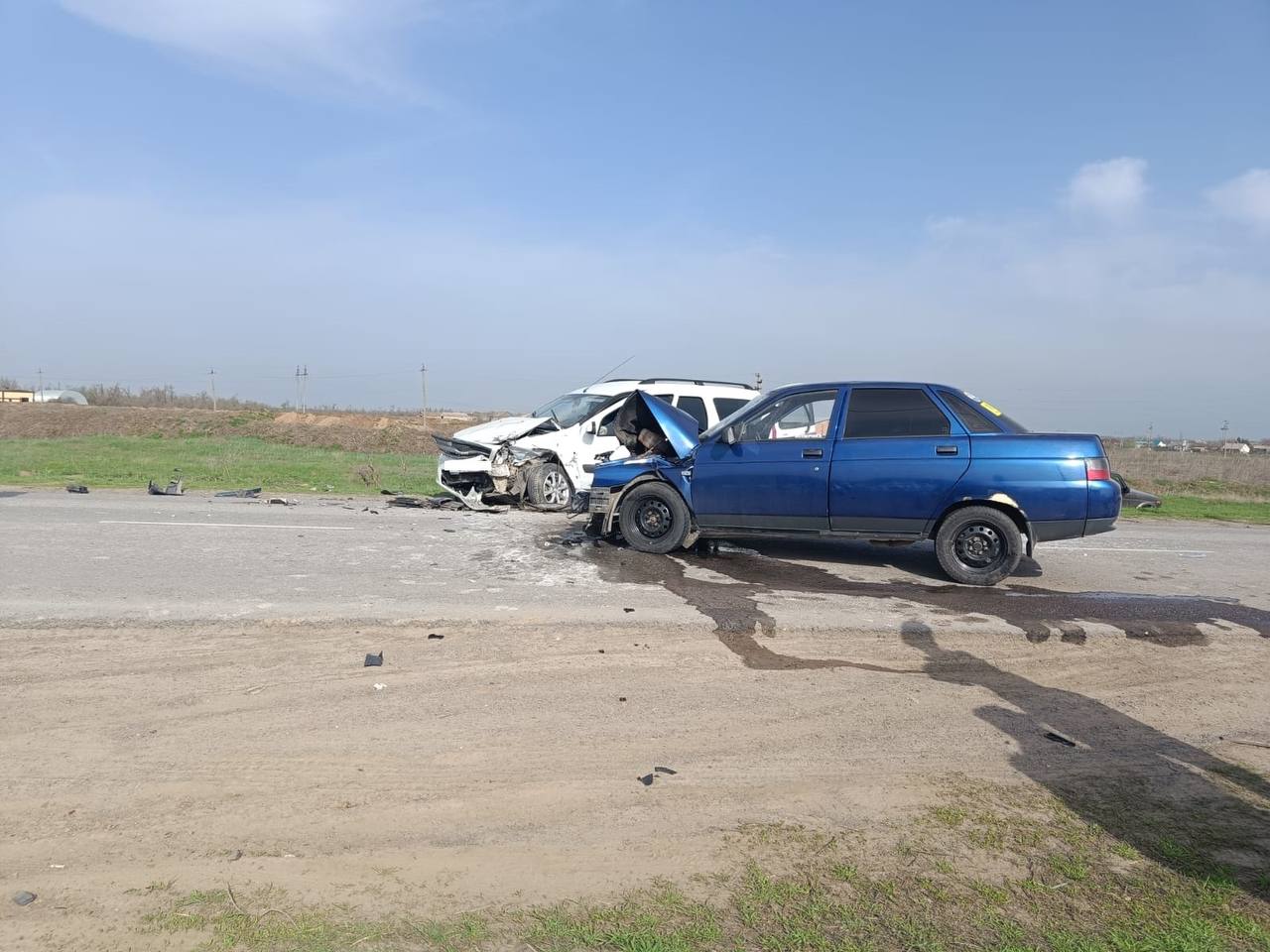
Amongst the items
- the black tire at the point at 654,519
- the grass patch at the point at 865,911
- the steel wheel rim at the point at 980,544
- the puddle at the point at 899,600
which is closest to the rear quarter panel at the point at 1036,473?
A: the steel wheel rim at the point at 980,544

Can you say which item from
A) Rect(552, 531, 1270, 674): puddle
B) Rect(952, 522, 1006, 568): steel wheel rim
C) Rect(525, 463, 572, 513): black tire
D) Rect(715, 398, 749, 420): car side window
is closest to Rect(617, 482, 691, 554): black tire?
Rect(552, 531, 1270, 674): puddle

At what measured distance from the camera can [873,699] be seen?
497 cm

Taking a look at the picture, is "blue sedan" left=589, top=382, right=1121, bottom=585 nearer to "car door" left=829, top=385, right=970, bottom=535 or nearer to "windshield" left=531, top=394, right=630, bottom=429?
"car door" left=829, top=385, right=970, bottom=535

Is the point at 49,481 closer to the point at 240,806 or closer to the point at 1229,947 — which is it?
the point at 240,806

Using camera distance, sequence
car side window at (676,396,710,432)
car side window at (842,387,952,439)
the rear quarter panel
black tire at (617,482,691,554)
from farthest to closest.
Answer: car side window at (676,396,710,432) < black tire at (617,482,691,554) < car side window at (842,387,952,439) < the rear quarter panel

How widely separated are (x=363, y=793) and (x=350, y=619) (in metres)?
2.69

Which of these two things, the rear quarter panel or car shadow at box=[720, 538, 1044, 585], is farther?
car shadow at box=[720, 538, 1044, 585]

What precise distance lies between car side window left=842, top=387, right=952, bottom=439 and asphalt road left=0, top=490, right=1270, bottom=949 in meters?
1.42

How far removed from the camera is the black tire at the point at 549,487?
517 inches

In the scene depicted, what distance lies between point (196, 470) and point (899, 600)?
17661 millimetres

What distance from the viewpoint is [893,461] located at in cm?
819

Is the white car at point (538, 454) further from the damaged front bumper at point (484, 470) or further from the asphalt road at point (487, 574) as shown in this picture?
the asphalt road at point (487, 574)

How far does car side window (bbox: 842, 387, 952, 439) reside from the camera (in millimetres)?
8266

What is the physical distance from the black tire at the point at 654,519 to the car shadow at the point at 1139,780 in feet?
13.3
